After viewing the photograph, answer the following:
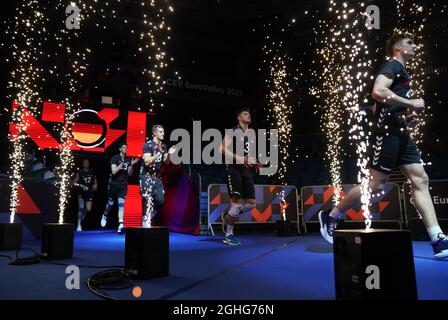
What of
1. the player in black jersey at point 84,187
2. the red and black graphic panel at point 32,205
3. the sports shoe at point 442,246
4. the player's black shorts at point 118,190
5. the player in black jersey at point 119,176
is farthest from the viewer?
the player in black jersey at point 84,187

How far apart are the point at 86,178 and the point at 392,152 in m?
7.58

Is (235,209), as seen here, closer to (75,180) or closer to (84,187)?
(84,187)

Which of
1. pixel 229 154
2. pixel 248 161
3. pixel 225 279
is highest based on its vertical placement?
pixel 229 154

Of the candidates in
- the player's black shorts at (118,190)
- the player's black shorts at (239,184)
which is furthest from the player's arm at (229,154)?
the player's black shorts at (118,190)

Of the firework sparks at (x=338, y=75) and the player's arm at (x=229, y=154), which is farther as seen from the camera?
the firework sparks at (x=338, y=75)

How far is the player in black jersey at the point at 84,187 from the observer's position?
8.38m

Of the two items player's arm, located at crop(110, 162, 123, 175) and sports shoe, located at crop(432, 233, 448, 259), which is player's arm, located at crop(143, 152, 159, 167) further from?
sports shoe, located at crop(432, 233, 448, 259)

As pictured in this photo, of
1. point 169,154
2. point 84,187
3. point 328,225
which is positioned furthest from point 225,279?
point 84,187

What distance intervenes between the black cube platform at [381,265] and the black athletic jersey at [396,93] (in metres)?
1.79

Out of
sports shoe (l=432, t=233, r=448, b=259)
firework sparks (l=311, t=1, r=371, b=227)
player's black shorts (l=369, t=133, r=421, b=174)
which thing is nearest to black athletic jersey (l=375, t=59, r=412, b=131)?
player's black shorts (l=369, t=133, r=421, b=174)

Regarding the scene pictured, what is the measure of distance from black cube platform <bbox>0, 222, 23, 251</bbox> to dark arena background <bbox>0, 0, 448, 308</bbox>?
0.05 feet

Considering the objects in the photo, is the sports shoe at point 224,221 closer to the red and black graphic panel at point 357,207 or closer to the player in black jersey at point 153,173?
the player in black jersey at point 153,173

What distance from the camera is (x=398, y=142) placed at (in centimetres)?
303

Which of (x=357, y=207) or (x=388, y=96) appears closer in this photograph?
(x=388, y=96)
